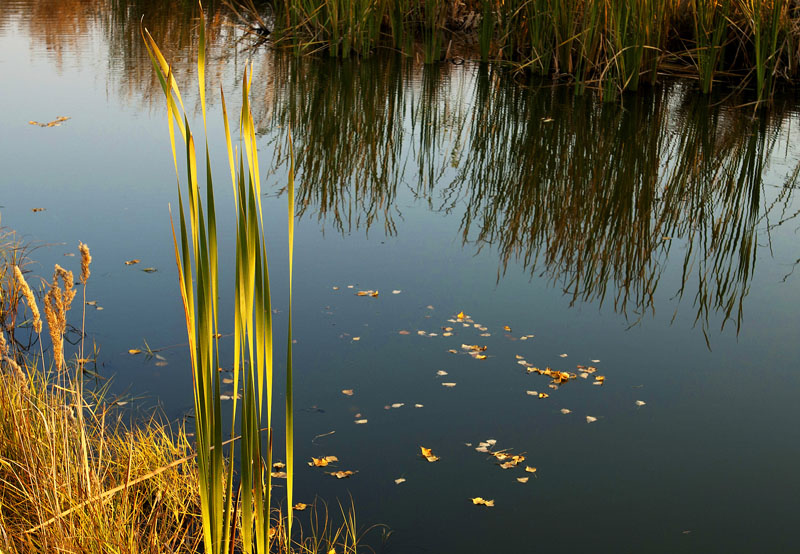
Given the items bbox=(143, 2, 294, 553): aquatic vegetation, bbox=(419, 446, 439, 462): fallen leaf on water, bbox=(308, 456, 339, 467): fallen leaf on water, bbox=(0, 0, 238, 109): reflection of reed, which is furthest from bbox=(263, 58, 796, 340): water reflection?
bbox=(143, 2, 294, 553): aquatic vegetation

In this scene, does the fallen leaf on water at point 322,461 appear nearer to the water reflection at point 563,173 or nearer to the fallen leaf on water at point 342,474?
the fallen leaf on water at point 342,474

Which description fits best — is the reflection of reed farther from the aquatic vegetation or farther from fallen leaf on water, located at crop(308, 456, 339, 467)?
the aquatic vegetation

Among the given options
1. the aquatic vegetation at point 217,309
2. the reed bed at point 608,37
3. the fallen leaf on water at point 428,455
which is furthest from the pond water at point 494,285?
the aquatic vegetation at point 217,309

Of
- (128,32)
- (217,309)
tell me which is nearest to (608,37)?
(128,32)

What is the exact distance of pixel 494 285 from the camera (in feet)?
14.0


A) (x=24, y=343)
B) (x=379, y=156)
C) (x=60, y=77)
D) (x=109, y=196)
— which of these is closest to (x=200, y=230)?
(x=24, y=343)

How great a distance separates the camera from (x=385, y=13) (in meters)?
10.3

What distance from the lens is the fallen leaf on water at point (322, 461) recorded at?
277cm

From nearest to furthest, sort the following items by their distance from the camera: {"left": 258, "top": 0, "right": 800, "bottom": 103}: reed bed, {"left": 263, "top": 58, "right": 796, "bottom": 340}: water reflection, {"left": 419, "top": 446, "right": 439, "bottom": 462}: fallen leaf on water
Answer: {"left": 419, "top": 446, "right": 439, "bottom": 462}: fallen leaf on water → {"left": 263, "top": 58, "right": 796, "bottom": 340}: water reflection → {"left": 258, "top": 0, "right": 800, "bottom": 103}: reed bed

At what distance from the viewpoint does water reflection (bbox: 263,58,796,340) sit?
4465mm

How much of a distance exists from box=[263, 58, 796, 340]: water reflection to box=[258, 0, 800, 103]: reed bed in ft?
1.04

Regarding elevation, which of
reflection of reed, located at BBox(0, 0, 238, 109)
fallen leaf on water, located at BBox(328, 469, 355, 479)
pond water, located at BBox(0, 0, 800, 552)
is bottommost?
fallen leaf on water, located at BBox(328, 469, 355, 479)

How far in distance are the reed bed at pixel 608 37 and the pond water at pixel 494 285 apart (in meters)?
0.34

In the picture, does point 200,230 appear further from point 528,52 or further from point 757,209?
point 528,52
